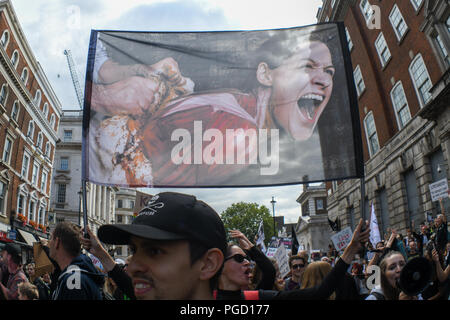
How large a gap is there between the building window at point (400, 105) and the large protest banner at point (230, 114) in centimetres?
1721

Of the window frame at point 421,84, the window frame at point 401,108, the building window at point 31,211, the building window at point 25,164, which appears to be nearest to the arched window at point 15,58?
the building window at point 25,164

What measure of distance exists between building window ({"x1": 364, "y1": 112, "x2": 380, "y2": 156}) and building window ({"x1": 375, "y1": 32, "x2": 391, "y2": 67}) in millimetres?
3488

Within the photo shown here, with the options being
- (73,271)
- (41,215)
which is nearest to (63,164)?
(41,215)

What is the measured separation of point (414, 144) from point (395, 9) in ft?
25.6

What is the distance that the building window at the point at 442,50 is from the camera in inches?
615

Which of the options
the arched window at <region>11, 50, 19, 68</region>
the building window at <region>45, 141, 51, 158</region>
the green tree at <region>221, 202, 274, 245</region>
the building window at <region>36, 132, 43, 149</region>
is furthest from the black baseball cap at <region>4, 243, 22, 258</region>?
the green tree at <region>221, 202, 274, 245</region>

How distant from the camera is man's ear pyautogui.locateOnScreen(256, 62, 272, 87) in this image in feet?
13.9

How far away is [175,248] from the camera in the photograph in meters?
1.71

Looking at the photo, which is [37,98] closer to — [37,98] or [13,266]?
[37,98]

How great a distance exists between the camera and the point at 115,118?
4105 mm

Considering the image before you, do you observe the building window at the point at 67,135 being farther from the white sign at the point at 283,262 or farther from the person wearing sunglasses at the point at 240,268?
the person wearing sunglasses at the point at 240,268

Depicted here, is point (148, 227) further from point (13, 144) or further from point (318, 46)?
point (13, 144)

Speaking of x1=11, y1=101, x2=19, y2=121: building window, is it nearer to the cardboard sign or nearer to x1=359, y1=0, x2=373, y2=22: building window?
x1=359, y1=0, x2=373, y2=22: building window
